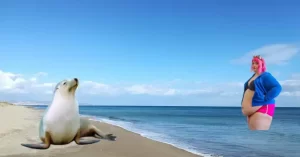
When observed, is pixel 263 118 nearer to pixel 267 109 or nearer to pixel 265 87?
pixel 267 109

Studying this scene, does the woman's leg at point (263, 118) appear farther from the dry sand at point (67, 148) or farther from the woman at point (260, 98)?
the dry sand at point (67, 148)

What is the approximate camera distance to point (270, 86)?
191 cm

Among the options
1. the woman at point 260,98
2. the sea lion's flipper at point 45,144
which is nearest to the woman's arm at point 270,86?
the woman at point 260,98

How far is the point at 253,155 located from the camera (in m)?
22.4

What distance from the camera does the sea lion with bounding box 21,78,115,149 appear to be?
1972 mm

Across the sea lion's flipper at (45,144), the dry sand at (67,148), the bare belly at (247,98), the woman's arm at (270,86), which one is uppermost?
the woman's arm at (270,86)

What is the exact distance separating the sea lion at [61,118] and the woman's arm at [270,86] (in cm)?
110

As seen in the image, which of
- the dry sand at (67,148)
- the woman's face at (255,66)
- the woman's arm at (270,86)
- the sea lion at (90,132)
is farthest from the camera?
the dry sand at (67,148)

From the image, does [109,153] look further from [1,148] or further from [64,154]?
[1,148]

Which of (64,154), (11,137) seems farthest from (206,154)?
(11,137)

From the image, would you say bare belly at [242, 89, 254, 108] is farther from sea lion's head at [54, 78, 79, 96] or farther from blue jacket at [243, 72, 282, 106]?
sea lion's head at [54, 78, 79, 96]

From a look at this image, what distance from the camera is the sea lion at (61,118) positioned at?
6.47 feet

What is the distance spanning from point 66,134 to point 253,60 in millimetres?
1260

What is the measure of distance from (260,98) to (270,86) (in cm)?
9
